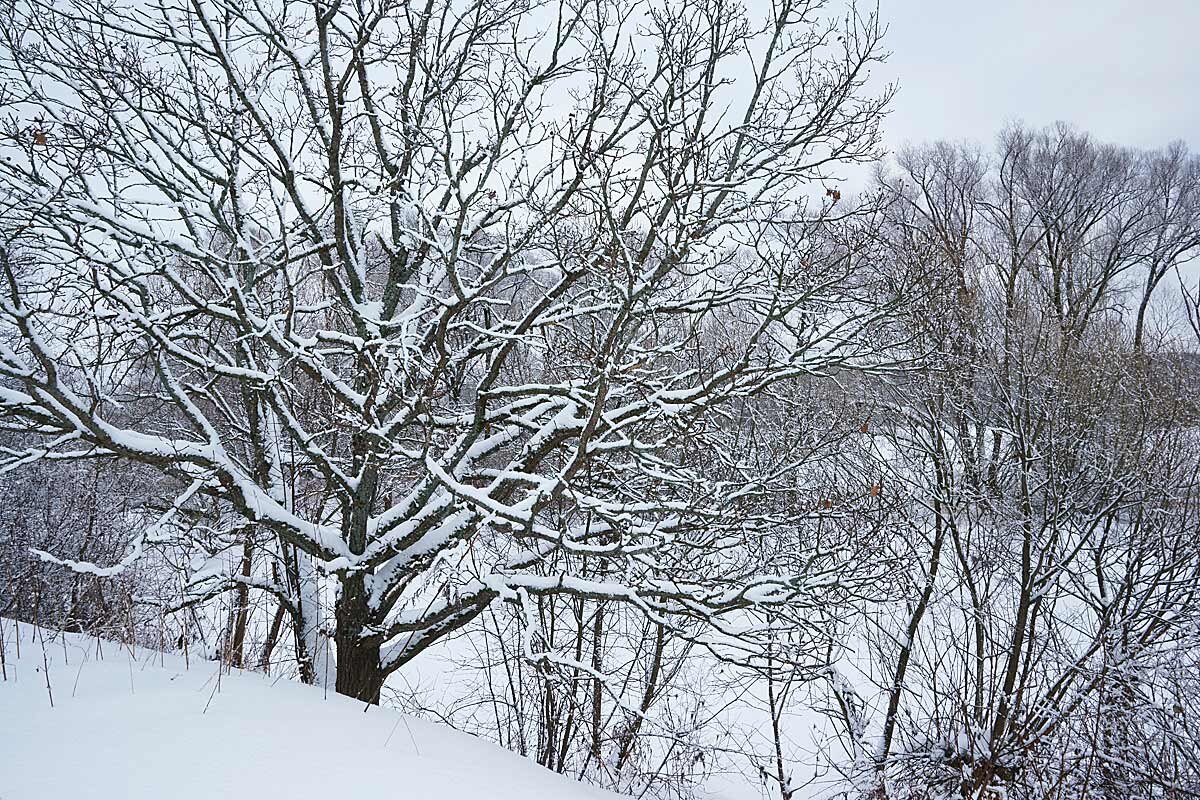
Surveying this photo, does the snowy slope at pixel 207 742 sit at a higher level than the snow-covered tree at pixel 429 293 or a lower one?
lower

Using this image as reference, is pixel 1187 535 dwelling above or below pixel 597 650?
above

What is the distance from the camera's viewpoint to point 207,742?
11.3ft

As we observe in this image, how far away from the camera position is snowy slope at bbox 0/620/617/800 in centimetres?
298

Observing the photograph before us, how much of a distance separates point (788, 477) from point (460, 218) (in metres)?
4.27

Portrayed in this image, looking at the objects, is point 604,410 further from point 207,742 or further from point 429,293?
point 207,742

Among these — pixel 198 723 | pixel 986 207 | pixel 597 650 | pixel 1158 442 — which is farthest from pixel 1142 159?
pixel 198 723

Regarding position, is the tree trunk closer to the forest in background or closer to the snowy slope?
the forest in background

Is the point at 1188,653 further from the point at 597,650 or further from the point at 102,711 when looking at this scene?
the point at 102,711

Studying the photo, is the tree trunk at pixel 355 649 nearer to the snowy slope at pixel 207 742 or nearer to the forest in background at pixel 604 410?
the forest in background at pixel 604 410

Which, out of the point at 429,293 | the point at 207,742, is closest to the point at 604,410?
the point at 429,293

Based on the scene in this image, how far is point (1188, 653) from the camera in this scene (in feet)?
20.0

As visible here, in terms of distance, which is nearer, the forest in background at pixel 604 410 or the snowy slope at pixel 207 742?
the snowy slope at pixel 207 742

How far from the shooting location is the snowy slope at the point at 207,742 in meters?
2.98

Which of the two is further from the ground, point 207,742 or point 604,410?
point 604,410
